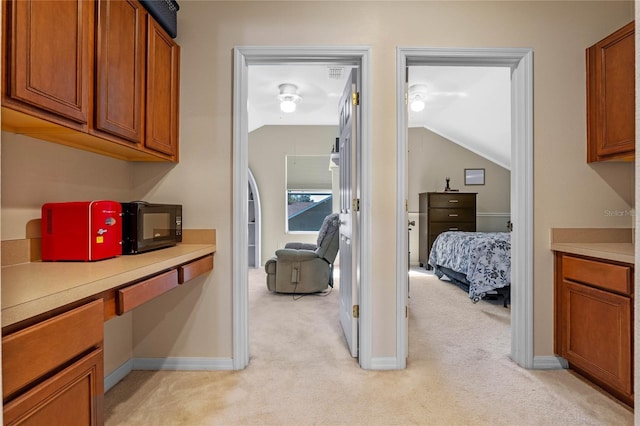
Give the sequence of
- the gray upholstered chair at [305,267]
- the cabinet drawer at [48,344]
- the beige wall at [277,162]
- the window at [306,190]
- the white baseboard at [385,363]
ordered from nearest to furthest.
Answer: the cabinet drawer at [48,344]
the white baseboard at [385,363]
the gray upholstered chair at [305,267]
the beige wall at [277,162]
the window at [306,190]

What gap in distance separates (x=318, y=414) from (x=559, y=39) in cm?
274

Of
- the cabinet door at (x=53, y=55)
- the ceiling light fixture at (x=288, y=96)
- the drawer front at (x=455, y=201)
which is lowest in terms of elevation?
the drawer front at (x=455, y=201)

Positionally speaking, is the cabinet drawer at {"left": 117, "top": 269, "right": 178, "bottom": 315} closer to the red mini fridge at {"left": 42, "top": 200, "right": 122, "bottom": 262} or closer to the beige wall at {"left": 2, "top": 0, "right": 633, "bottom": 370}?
the red mini fridge at {"left": 42, "top": 200, "right": 122, "bottom": 262}

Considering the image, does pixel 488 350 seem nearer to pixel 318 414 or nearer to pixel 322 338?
pixel 322 338

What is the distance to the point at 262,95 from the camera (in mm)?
4855

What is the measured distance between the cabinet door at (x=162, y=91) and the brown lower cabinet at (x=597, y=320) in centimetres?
260

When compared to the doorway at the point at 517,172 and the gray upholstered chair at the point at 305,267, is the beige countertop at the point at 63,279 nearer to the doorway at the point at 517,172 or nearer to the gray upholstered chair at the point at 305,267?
the doorway at the point at 517,172

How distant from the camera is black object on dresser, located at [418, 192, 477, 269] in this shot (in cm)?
611

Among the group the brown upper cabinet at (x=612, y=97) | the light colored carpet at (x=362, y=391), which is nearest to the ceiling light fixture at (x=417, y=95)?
the brown upper cabinet at (x=612, y=97)

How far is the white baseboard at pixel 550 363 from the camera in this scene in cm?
231

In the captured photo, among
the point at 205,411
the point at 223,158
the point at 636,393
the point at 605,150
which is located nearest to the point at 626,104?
the point at 605,150

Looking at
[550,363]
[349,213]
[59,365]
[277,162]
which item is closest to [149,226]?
[59,365]

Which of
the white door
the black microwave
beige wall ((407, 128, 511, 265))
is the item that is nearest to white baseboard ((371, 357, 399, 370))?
the white door

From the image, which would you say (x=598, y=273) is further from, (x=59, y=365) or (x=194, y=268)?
(x=59, y=365)
